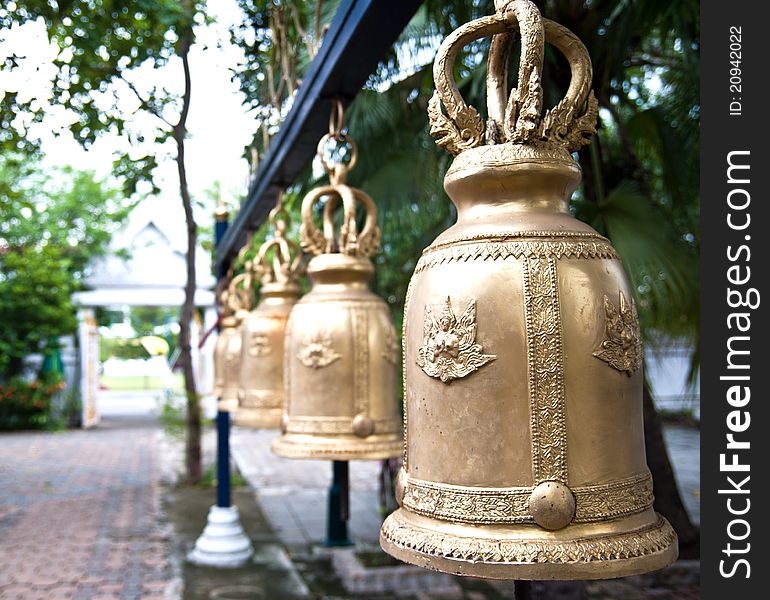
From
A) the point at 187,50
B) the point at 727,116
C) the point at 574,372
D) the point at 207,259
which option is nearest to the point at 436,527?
the point at 574,372

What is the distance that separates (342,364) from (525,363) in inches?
46.6

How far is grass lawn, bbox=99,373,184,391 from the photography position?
120ft

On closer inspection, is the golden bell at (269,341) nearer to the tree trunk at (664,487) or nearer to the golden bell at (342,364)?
the golden bell at (342,364)

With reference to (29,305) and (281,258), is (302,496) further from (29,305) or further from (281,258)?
(29,305)

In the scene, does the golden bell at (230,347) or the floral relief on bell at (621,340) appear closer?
the floral relief on bell at (621,340)

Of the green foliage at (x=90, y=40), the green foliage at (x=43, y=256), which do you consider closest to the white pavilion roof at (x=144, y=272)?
the green foliage at (x=43, y=256)

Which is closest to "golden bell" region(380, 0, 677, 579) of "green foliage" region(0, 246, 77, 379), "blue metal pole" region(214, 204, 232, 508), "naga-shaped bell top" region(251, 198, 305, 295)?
"naga-shaped bell top" region(251, 198, 305, 295)

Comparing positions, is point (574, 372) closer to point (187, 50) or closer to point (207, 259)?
point (187, 50)

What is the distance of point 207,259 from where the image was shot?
751 inches

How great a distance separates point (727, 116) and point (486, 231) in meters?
0.52

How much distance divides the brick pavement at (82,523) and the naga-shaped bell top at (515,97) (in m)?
5.16

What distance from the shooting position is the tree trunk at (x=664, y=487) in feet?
19.4

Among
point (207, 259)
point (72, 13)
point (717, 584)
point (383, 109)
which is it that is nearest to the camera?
point (717, 584)

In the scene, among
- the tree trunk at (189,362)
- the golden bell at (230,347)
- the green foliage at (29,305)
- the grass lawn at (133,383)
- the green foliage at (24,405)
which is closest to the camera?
the golden bell at (230,347)
